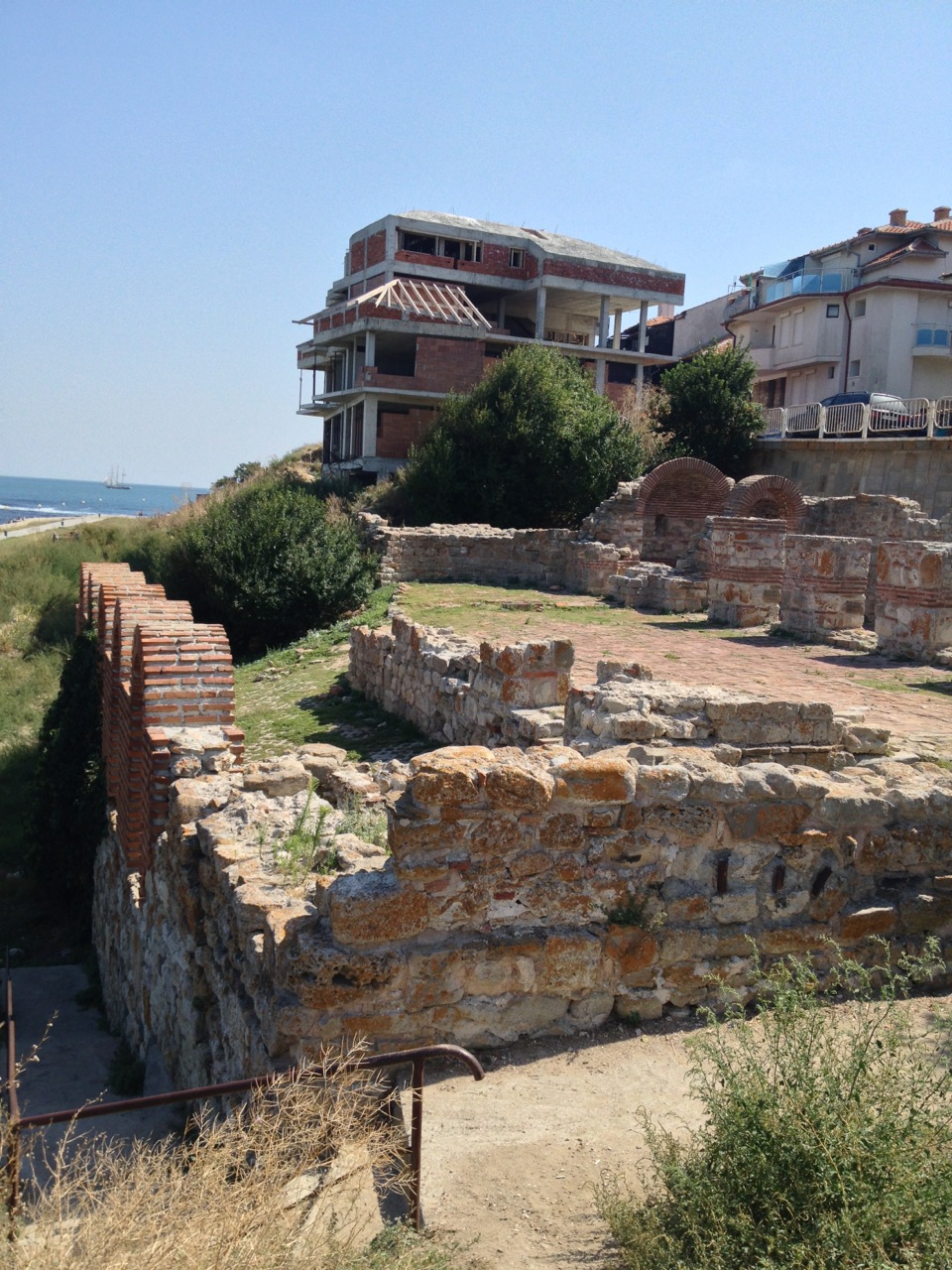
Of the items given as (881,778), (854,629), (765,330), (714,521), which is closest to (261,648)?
(714,521)

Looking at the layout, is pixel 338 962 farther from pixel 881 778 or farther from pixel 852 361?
pixel 852 361

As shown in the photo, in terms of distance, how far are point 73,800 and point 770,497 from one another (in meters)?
15.5

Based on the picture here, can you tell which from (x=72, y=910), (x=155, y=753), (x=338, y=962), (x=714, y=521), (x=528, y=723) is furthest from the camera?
(x=714, y=521)

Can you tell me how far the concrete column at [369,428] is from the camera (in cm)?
3619

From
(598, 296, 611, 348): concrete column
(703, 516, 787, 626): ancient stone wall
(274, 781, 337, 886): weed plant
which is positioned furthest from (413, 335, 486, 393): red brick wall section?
(274, 781, 337, 886): weed plant

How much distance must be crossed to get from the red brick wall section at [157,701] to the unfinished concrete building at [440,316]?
92.5 feet

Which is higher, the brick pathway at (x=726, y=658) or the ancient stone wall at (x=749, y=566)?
the ancient stone wall at (x=749, y=566)

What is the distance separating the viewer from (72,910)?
11055 millimetres

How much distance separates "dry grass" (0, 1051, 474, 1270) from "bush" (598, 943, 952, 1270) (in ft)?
2.27

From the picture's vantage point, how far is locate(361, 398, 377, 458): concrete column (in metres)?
36.2

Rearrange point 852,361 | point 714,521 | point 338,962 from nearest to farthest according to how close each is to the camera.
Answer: point 338,962 → point 714,521 → point 852,361

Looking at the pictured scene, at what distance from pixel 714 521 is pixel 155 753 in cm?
1058

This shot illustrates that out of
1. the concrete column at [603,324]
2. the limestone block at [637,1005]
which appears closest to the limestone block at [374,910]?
the limestone block at [637,1005]

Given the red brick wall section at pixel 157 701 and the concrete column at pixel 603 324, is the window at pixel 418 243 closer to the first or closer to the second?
the concrete column at pixel 603 324
